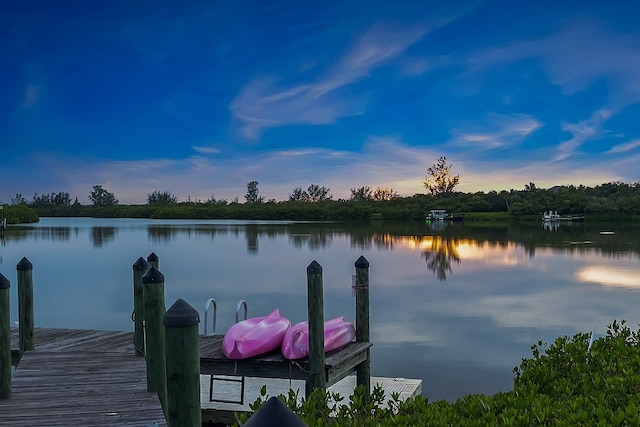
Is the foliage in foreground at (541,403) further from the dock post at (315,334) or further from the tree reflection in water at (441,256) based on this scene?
the tree reflection in water at (441,256)

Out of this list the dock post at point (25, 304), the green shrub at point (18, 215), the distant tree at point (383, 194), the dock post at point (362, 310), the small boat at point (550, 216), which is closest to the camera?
the dock post at point (25, 304)

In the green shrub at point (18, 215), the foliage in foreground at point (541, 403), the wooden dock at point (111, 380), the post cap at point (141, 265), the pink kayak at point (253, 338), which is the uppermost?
the green shrub at point (18, 215)

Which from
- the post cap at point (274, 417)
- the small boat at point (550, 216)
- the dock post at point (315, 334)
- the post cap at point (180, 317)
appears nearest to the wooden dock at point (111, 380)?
the dock post at point (315, 334)

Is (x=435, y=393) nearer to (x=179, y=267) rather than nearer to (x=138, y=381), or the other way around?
(x=138, y=381)

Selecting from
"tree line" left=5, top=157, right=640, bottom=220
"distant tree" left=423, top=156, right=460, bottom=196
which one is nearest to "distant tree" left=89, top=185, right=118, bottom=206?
"tree line" left=5, top=157, right=640, bottom=220

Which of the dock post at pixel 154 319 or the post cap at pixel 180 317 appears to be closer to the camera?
the post cap at pixel 180 317

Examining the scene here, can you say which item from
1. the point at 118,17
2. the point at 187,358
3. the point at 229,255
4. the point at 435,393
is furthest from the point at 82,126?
the point at 187,358

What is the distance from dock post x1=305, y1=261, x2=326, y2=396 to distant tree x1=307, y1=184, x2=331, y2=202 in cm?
8610

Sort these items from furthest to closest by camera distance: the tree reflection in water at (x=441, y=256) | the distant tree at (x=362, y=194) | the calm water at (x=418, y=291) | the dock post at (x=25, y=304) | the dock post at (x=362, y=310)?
the distant tree at (x=362, y=194)
the tree reflection in water at (x=441, y=256)
the calm water at (x=418, y=291)
the dock post at (x=362, y=310)
the dock post at (x=25, y=304)

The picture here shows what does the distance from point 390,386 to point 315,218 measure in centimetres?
7549

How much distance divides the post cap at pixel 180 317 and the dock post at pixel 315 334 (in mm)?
2988

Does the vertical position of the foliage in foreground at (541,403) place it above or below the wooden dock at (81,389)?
above

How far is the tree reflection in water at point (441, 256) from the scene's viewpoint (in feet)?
79.2

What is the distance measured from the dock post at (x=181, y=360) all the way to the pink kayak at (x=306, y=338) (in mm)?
3091
